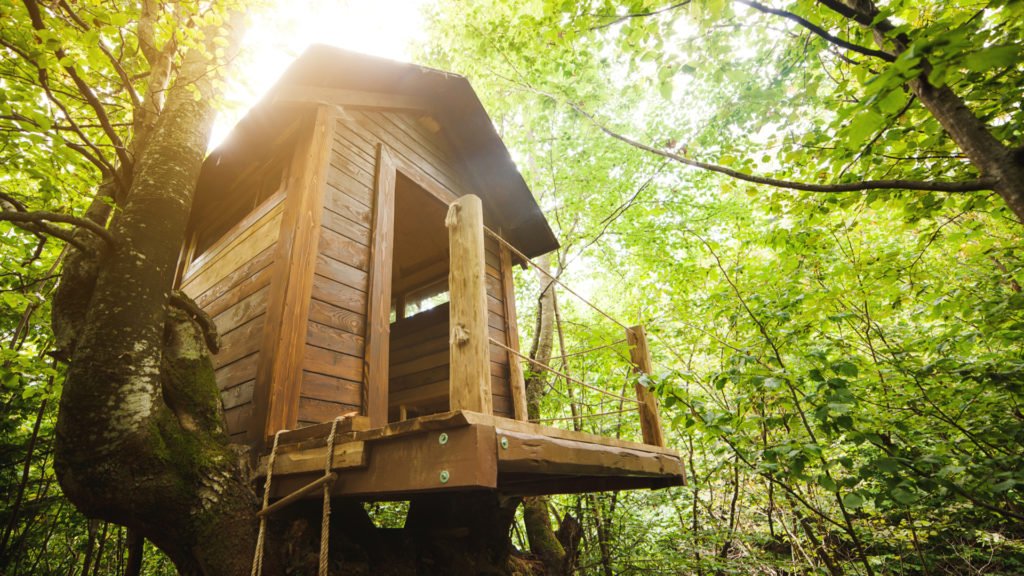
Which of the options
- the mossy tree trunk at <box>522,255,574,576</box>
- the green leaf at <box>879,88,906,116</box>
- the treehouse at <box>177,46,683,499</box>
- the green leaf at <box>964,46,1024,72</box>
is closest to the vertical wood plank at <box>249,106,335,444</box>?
the treehouse at <box>177,46,683,499</box>

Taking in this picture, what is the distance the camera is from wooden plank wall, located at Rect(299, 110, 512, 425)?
2.90 m

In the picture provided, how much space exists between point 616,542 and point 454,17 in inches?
386

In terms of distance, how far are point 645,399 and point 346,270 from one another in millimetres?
2760

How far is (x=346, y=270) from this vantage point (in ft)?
10.8

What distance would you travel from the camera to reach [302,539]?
249 cm

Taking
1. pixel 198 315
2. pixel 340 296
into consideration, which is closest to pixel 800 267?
pixel 340 296

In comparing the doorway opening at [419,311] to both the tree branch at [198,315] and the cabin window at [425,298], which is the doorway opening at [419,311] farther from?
the tree branch at [198,315]

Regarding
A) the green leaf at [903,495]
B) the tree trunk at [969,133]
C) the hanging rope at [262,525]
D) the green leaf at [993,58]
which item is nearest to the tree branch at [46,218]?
the hanging rope at [262,525]

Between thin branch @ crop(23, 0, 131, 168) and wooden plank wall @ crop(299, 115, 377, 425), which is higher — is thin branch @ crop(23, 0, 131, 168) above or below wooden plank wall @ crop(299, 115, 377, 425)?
above

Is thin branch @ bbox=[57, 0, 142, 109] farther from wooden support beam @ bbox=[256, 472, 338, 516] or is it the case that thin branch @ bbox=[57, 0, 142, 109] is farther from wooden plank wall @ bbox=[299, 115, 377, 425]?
wooden support beam @ bbox=[256, 472, 338, 516]

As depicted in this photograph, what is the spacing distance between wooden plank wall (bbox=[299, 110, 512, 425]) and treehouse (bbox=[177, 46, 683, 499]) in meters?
0.01

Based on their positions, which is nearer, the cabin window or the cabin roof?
the cabin roof

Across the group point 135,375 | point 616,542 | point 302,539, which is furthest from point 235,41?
point 616,542

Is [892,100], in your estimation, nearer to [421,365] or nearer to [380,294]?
[380,294]
